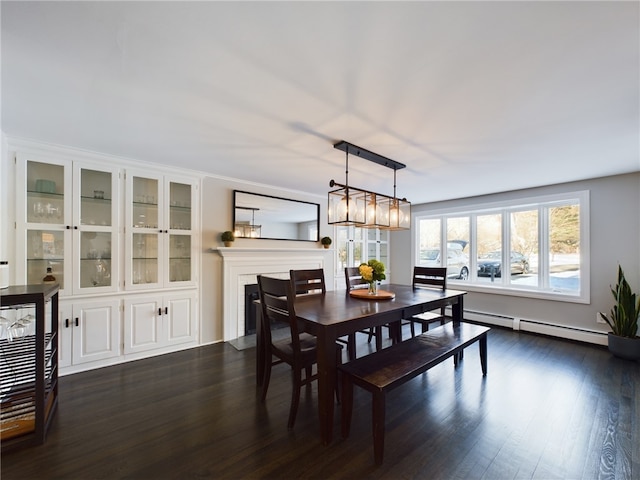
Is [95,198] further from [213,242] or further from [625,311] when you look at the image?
[625,311]

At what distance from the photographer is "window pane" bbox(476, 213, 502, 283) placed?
480 centimetres

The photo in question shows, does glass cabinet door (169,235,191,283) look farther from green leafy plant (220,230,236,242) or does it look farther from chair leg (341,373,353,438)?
chair leg (341,373,353,438)

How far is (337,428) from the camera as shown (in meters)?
2.00

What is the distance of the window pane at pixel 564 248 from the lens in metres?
3.98

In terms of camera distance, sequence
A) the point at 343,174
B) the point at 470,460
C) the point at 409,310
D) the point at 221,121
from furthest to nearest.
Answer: the point at 343,174 < the point at 409,310 < the point at 221,121 < the point at 470,460

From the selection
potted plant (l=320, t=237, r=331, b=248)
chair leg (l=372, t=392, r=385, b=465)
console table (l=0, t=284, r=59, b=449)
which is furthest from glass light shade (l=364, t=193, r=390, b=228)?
console table (l=0, t=284, r=59, b=449)

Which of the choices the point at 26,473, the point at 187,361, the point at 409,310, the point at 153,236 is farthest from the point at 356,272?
the point at 26,473

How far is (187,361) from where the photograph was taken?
10.2 feet

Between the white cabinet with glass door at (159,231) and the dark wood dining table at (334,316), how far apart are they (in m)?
1.64

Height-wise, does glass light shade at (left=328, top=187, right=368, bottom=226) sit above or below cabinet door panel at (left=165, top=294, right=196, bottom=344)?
above

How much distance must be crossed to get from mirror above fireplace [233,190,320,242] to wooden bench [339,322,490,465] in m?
2.67

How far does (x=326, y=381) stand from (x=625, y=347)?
146 inches

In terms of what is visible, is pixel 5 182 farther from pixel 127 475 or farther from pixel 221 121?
pixel 127 475

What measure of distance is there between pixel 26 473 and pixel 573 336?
18.7 feet
